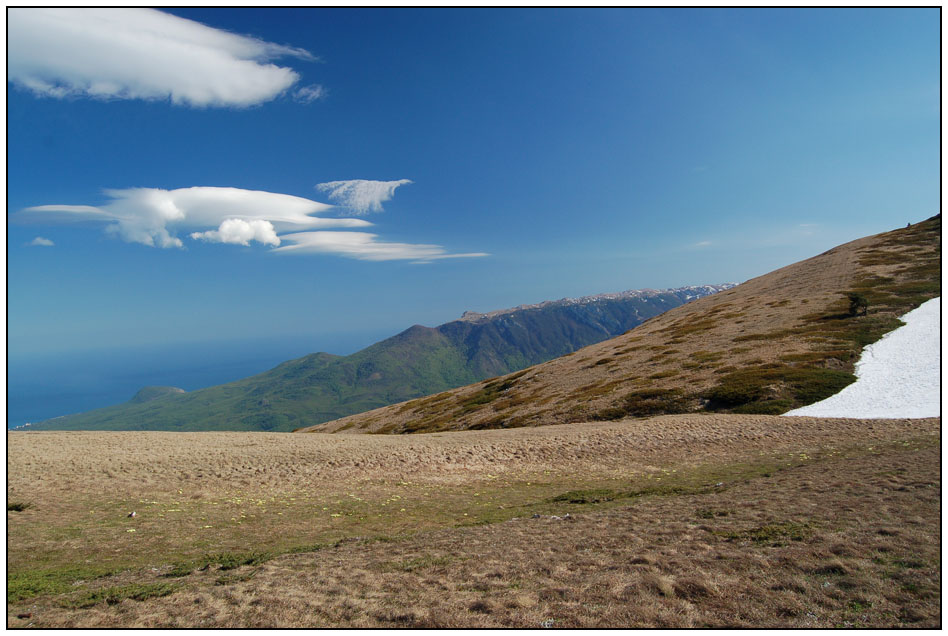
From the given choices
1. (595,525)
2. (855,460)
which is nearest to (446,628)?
(595,525)

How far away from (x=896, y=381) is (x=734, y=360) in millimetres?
19026

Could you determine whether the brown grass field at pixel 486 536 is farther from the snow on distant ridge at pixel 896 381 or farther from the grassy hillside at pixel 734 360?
the grassy hillside at pixel 734 360

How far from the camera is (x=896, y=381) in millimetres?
46344

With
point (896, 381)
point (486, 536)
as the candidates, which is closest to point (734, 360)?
point (896, 381)

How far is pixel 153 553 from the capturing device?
16.5 meters

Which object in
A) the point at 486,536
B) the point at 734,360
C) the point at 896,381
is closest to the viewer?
the point at 486,536

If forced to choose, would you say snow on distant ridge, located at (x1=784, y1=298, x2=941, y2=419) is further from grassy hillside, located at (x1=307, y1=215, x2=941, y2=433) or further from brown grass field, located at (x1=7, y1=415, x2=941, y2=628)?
brown grass field, located at (x1=7, y1=415, x2=941, y2=628)

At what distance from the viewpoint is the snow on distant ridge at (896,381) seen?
40.1 m

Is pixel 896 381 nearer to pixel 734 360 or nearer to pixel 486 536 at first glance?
pixel 734 360

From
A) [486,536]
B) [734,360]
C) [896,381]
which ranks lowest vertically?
[896,381]

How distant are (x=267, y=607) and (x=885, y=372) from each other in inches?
2582

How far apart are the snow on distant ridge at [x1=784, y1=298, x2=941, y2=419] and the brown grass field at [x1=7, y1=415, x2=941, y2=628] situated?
20.7 feet

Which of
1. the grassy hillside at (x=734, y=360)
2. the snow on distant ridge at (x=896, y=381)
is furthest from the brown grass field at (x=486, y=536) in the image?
the grassy hillside at (x=734, y=360)

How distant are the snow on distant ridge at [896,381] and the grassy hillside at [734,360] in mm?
1762
